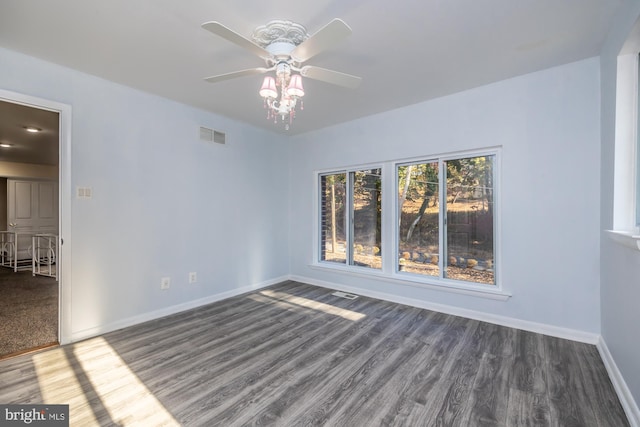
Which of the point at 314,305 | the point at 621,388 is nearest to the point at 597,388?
the point at 621,388

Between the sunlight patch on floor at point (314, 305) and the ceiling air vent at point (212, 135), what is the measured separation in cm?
228

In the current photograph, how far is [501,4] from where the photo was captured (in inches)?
71.8

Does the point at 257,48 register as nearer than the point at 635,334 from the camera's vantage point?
No

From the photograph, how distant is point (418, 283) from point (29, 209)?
30.5 ft

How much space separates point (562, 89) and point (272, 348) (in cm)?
361

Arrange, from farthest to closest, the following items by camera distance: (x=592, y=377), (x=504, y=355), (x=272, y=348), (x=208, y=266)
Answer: (x=208, y=266) → (x=272, y=348) → (x=504, y=355) → (x=592, y=377)

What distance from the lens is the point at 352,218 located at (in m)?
4.43

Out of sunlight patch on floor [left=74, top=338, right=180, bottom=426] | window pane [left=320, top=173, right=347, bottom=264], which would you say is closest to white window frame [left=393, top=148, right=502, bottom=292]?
window pane [left=320, top=173, right=347, bottom=264]

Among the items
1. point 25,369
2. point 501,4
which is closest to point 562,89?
point 501,4

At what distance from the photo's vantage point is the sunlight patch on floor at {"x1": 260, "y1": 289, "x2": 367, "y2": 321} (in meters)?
3.29

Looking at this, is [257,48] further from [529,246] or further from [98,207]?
[529,246]

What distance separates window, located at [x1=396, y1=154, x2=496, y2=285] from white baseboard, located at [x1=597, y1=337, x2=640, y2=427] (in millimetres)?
1017

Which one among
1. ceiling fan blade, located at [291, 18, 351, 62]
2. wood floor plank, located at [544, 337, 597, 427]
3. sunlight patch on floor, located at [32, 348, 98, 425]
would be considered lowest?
sunlight patch on floor, located at [32, 348, 98, 425]

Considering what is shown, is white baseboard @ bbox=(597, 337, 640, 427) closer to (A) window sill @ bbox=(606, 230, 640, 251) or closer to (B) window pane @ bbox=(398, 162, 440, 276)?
(A) window sill @ bbox=(606, 230, 640, 251)
